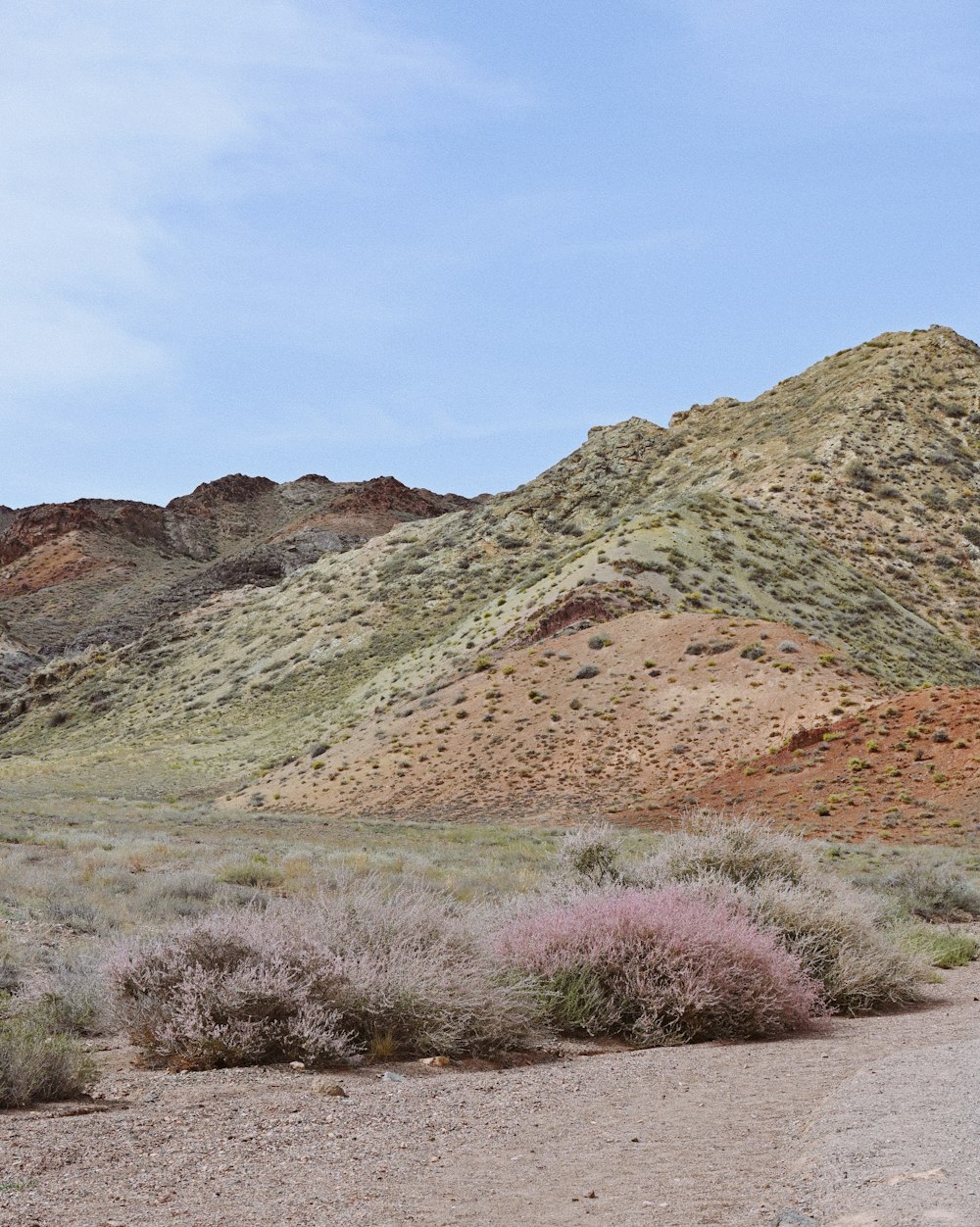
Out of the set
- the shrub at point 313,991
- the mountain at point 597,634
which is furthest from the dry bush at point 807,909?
the mountain at point 597,634

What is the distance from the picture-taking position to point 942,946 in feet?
40.7

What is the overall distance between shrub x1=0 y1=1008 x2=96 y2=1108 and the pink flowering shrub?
10.4 feet

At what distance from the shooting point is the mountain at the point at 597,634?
32.5 metres

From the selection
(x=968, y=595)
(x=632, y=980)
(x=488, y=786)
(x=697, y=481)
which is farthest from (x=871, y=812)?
(x=697, y=481)

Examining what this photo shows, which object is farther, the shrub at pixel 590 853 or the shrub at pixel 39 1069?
the shrub at pixel 590 853

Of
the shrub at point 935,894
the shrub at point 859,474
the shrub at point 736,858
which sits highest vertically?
the shrub at point 859,474

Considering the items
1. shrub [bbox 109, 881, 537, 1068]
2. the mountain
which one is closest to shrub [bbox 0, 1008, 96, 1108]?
shrub [bbox 109, 881, 537, 1068]

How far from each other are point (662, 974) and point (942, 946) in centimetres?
531

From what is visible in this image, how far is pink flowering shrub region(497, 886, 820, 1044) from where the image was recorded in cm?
837

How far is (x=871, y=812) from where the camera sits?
25.7 meters

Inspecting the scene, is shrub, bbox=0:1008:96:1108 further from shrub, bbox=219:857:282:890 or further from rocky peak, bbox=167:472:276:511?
rocky peak, bbox=167:472:276:511

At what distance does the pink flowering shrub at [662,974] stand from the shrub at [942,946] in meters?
3.55

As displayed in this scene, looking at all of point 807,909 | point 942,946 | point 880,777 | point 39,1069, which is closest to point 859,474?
point 880,777

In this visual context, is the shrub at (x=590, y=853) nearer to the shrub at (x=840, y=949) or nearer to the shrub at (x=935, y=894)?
the shrub at (x=840, y=949)
